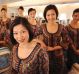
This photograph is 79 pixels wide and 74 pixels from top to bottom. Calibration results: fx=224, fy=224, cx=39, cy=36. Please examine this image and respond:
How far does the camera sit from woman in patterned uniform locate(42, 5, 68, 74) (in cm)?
237

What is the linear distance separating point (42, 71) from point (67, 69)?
1.26m

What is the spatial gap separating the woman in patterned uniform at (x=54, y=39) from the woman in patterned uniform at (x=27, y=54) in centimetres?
72

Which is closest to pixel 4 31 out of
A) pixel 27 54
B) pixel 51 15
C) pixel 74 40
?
pixel 74 40

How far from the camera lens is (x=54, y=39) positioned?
2.37 meters

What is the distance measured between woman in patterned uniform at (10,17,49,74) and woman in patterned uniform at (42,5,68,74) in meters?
0.72

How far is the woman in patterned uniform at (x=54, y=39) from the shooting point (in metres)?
2.37

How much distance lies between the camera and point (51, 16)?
7.73ft

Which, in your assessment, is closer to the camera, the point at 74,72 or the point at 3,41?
the point at 74,72

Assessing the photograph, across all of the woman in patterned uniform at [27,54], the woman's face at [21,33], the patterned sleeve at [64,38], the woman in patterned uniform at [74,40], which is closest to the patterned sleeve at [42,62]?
the woman in patterned uniform at [27,54]

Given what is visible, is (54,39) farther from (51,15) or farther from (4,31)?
(4,31)

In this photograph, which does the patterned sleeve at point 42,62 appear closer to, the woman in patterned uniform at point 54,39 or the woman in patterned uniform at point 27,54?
the woman in patterned uniform at point 27,54

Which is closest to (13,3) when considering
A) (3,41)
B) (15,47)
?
(3,41)

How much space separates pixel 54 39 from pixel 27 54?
79 centimetres

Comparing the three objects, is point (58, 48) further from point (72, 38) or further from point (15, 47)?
point (15, 47)
